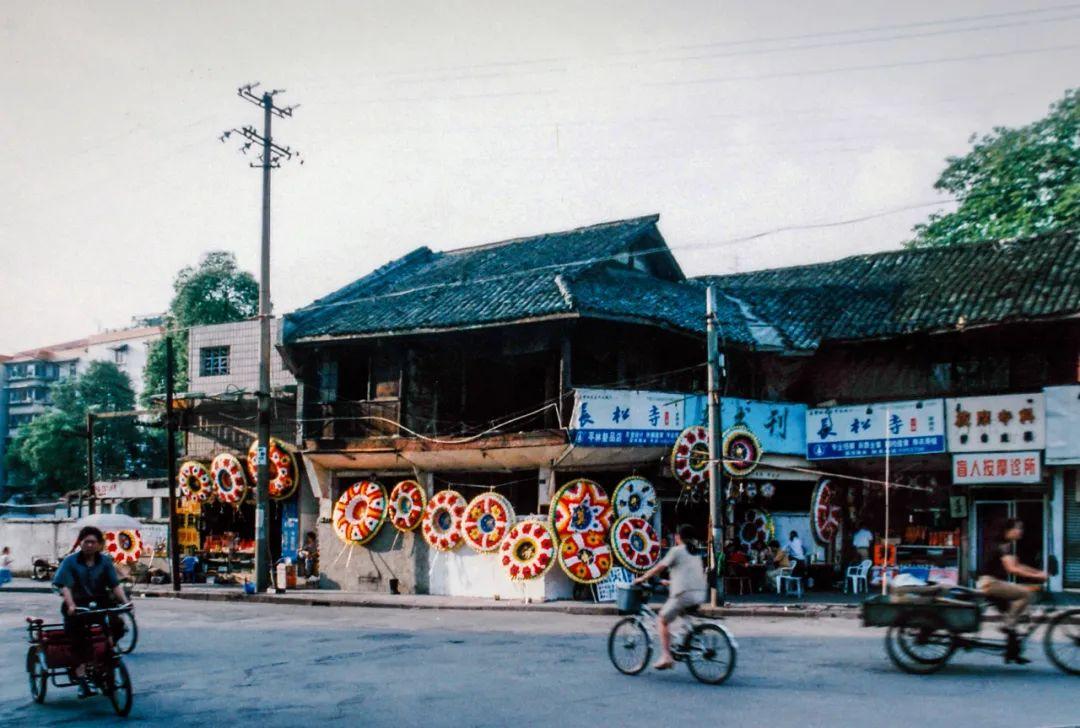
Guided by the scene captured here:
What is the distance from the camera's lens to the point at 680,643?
11.0 meters

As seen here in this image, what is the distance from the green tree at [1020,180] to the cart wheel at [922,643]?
19440mm

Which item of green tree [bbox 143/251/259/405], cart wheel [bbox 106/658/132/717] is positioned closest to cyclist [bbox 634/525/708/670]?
cart wheel [bbox 106/658/132/717]

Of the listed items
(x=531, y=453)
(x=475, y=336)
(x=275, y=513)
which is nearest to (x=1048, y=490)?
(x=531, y=453)

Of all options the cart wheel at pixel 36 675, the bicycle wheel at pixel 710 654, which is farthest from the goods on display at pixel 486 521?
the cart wheel at pixel 36 675

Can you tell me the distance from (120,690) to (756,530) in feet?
56.0

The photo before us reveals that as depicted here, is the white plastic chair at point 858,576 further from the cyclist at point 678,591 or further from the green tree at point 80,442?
the green tree at point 80,442

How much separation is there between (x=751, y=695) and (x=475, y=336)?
1535cm

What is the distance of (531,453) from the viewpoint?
23172 millimetres

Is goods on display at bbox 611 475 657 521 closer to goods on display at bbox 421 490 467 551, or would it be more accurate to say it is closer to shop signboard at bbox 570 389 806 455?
shop signboard at bbox 570 389 806 455

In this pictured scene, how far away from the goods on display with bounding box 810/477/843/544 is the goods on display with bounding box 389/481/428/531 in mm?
9012

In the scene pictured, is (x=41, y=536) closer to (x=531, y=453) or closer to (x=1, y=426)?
(x=531, y=453)

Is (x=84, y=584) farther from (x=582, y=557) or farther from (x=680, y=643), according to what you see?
(x=582, y=557)

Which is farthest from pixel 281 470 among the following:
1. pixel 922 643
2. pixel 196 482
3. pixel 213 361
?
pixel 922 643

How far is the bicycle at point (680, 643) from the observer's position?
35.3 feet
